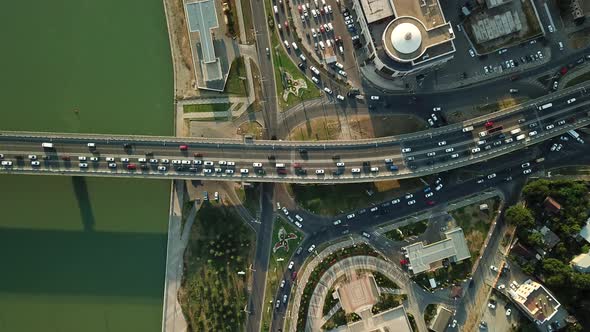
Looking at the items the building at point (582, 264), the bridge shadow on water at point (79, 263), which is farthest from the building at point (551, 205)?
the bridge shadow on water at point (79, 263)

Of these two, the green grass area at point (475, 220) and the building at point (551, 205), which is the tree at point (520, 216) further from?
the green grass area at point (475, 220)

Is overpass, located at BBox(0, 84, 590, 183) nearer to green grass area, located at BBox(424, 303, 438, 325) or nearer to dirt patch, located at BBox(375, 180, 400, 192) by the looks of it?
dirt patch, located at BBox(375, 180, 400, 192)

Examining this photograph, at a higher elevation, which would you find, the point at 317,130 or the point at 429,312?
the point at 317,130

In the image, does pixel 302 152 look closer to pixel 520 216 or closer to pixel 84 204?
pixel 520 216

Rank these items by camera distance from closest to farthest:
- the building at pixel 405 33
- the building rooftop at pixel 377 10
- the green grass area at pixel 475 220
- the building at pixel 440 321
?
the building at pixel 405 33 → the building rooftop at pixel 377 10 → the building at pixel 440 321 → the green grass area at pixel 475 220

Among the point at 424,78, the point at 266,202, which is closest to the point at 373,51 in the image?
the point at 424,78

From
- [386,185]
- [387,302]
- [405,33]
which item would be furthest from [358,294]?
[405,33]
